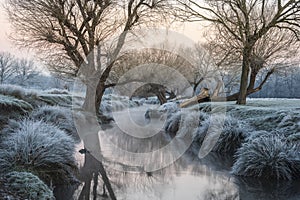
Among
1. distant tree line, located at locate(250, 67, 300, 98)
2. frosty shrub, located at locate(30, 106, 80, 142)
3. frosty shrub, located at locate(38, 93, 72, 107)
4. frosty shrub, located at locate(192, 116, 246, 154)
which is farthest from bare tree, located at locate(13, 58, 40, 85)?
frosty shrub, located at locate(192, 116, 246, 154)

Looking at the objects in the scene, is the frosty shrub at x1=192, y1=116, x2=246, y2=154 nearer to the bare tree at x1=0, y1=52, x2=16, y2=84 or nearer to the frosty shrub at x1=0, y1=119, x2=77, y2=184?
the frosty shrub at x1=0, y1=119, x2=77, y2=184

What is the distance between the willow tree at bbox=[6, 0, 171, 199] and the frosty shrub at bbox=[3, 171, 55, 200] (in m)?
7.22

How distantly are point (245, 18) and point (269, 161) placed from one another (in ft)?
22.6

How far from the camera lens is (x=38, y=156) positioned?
3.98 metres

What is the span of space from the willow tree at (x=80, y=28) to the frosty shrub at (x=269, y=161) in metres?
6.85

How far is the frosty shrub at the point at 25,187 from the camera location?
2.87 meters

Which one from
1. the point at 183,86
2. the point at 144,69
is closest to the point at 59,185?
the point at 144,69

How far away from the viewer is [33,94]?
1183 cm

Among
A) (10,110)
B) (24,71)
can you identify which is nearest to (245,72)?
(10,110)

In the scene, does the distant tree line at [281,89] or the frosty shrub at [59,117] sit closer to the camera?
the frosty shrub at [59,117]

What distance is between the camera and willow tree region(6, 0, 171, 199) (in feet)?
31.6

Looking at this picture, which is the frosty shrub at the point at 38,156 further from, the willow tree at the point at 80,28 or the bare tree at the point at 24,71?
the bare tree at the point at 24,71

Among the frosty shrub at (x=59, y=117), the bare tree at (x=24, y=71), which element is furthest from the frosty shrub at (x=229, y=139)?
the bare tree at (x=24, y=71)

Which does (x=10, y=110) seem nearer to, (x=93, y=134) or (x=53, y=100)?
(x=93, y=134)
